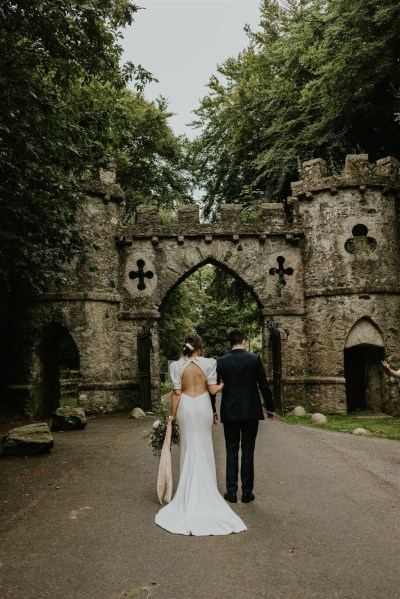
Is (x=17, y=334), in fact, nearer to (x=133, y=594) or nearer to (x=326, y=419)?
(x=326, y=419)

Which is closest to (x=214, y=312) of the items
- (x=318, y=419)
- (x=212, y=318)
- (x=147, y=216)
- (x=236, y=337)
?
(x=212, y=318)

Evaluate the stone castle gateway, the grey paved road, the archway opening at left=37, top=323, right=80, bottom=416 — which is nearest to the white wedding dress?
the grey paved road

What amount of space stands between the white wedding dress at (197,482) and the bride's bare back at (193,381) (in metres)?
0.05

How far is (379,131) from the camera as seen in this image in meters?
17.0

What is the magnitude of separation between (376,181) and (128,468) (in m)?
11.3

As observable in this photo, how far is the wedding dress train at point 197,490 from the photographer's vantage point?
4.48 meters

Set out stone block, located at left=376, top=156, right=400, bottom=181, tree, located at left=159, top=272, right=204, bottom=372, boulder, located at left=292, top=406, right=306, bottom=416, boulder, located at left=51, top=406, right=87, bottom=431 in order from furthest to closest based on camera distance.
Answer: tree, located at left=159, top=272, right=204, bottom=372, stone block, located at left=376, top=156, right=400, bottom=181, boulder, located at left=292, top=406, right=306, bottom=416, boulder, located at left=51, top=406, right=87, bottom=431

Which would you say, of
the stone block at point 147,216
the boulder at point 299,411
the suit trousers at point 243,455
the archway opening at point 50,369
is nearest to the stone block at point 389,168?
the stone block at point 147,216

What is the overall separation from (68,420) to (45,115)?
6.76m

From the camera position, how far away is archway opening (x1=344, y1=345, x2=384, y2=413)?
563 inches

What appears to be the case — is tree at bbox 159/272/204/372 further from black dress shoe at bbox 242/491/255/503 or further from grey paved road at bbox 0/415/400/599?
black dress shoe at bbox 242/491/255/503

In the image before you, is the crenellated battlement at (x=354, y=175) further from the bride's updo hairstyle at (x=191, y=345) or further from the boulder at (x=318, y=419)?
the bride's updo hairstyle at (x=191, y=345)

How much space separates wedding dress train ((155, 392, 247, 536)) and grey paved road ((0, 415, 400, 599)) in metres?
0.14

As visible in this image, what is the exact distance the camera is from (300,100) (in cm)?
1474
